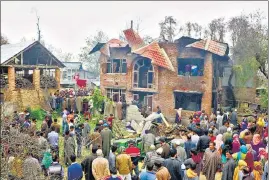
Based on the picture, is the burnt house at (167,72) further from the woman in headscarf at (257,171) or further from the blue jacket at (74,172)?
the blue jacket at (74,172)

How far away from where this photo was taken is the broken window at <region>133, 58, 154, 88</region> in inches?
830

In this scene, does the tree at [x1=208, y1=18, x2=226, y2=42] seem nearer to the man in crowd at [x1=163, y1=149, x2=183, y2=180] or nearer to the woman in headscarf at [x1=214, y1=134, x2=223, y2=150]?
the woman in headscarf at [x1=214, y1=134, x2=223, y2=150]

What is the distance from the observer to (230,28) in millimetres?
21359

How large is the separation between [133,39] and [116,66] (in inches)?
87.8

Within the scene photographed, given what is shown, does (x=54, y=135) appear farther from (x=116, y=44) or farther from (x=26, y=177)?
(x=116, y=44)

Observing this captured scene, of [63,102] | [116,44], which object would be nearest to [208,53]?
[116,44]

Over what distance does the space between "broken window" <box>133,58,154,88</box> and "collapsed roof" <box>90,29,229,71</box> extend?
0.82m

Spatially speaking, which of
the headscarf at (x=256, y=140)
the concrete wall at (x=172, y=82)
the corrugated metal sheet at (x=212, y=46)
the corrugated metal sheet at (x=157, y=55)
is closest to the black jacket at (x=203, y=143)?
the headscarf at (x=256, y=140)

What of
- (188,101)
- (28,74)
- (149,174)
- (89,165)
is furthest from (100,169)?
(28,74)

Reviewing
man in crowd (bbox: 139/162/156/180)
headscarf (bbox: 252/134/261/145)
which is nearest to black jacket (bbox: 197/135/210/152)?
headscarf (bbox: 252/134/261/145)

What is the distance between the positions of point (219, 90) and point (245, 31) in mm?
3751

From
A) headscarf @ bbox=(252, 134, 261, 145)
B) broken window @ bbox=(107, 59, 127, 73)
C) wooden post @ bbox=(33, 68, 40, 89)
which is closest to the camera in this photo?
headscarf @ bbox=(252, 134, 261, 145)

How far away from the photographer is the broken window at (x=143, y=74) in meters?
21.1

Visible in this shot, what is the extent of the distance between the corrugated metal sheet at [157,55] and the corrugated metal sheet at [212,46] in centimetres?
187
